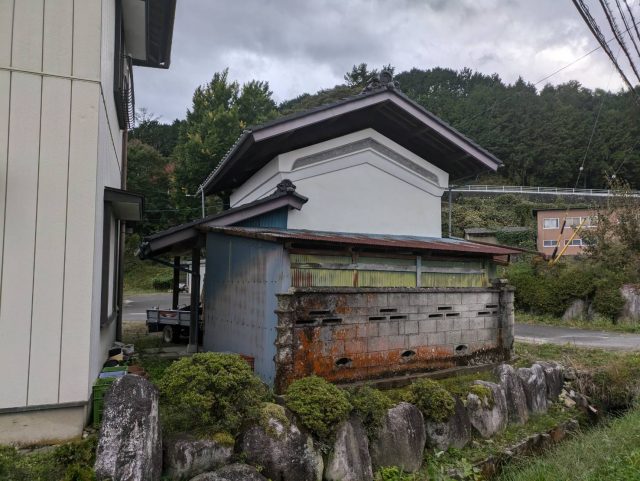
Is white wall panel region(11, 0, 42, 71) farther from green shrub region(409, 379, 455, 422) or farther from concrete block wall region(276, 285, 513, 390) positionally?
green shrub region(409, 379, 455, 422)

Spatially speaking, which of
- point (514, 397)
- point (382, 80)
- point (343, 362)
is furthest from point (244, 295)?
point (382, 80)

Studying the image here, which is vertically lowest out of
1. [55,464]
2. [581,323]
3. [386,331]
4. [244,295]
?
[581,323]

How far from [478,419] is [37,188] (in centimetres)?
783

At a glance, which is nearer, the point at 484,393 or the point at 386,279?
the point at 484,393

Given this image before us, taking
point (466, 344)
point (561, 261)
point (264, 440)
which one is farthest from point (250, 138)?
point (561, 261)

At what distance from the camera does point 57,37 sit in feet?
18.3

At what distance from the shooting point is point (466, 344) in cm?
1022

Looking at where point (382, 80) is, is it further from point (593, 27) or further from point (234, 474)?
point (234, 474)

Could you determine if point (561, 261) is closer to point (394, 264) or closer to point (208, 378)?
point (394, 264)

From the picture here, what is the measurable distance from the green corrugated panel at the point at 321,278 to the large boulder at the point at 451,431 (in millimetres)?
2889

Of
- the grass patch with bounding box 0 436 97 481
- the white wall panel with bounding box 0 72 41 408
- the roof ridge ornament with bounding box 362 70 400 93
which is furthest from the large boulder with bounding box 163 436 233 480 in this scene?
the roof ridge ornament with bounding box 362 70 400 93

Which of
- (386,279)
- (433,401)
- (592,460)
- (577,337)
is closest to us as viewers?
(592,460)

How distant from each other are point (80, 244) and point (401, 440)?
5289 millimetres

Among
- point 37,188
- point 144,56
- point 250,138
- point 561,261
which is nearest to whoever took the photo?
point 37,188
